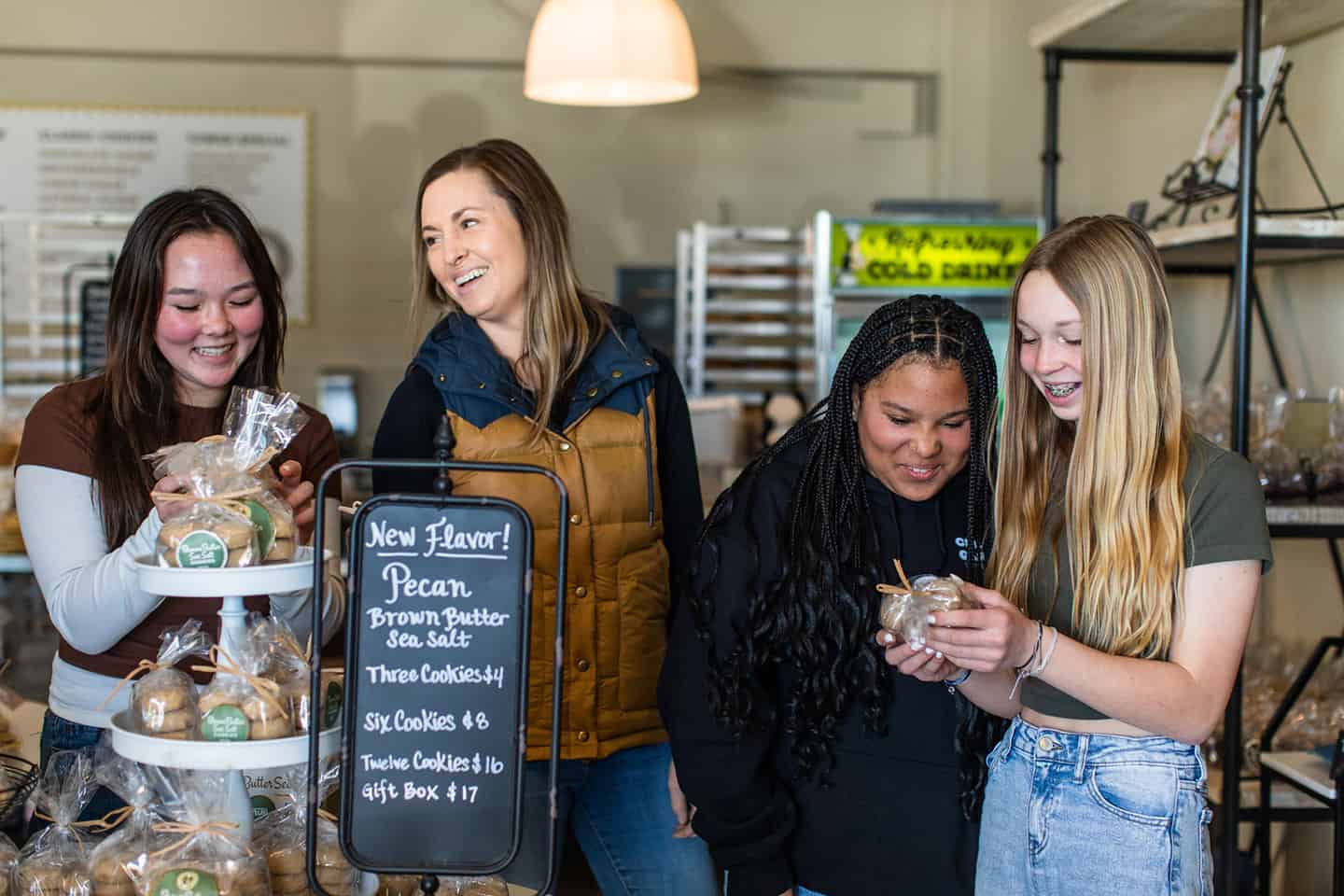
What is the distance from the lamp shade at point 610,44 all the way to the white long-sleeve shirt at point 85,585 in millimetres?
2593

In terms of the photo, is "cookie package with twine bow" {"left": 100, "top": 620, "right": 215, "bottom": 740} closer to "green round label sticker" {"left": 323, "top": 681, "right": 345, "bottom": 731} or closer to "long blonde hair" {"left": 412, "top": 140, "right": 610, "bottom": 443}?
"green round label sticker" {"left": 323, "top": 681, "right": 345, "bottom": 731}

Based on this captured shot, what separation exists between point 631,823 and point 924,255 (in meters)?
3.19

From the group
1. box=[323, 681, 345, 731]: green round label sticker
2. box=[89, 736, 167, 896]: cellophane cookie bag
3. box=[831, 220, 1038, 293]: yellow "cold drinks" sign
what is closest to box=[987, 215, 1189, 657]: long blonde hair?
box=[323, 681, 345, 731]: green round label sticker

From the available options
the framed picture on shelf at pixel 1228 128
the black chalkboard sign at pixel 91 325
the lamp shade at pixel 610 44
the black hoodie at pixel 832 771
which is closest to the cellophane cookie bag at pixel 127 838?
the black hoodie at pixel 832 771

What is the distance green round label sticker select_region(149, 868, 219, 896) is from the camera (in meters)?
1.55

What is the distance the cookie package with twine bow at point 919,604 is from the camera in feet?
5.47

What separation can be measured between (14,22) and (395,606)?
6.28m

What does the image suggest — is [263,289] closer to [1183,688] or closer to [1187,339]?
[1183,688]

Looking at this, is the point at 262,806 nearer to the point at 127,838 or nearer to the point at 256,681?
the point at 127,838

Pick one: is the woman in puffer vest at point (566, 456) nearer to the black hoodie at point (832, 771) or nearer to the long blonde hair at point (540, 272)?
the long blonde hair at point (540, 272)

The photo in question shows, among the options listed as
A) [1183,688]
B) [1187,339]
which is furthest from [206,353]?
[1187,339]

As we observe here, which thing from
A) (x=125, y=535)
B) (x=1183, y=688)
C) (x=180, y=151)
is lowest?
(x=1183, y=688)

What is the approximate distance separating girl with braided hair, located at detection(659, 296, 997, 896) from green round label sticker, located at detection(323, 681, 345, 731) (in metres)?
0.51

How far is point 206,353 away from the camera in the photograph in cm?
200
